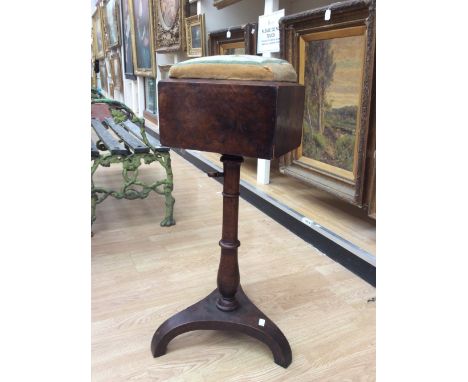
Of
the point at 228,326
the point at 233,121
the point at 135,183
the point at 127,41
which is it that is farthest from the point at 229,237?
the point at 127,41

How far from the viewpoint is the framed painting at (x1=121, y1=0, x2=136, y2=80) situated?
600 centimetres

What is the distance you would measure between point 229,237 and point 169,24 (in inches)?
142

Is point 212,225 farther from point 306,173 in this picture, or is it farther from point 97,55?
point 97,55

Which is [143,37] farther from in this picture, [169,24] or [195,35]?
[195,35]

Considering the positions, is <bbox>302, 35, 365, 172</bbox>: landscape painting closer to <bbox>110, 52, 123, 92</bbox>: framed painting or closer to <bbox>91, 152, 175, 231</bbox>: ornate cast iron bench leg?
<bbox>91, 152, 175, 231</bbox>: ornate cast iron bench leg

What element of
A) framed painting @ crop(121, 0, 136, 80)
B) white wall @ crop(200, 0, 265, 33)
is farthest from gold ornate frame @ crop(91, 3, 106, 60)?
white wall @ crop(200, 0, 265, 33)

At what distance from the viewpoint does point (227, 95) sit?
0.85 metres

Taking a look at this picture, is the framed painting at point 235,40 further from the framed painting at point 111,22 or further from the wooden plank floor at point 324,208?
the framed painting at point 111,22

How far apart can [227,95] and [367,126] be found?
39.5 inches

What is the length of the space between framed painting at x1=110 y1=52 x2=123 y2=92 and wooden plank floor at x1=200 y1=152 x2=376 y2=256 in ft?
17.8

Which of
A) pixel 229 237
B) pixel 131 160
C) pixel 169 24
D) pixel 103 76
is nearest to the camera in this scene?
pixel 229 237

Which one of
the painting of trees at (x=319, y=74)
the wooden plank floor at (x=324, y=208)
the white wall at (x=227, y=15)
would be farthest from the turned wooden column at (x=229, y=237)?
the white wall at (x=227, y=15)

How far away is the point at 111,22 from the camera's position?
743cm

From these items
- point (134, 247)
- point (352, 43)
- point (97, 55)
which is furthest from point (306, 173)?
point (97, 55)
